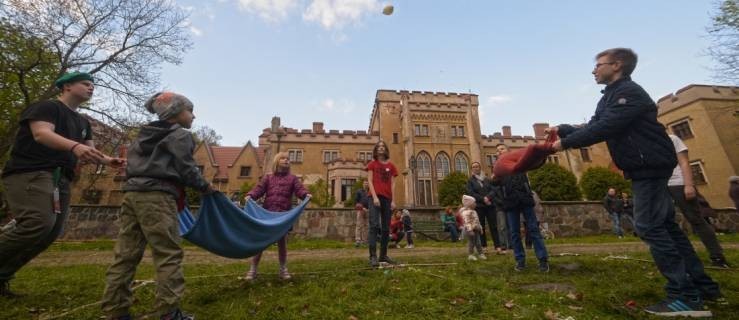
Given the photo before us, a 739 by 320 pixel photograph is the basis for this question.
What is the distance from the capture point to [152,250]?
248 cm

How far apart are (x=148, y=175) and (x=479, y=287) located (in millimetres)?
3204

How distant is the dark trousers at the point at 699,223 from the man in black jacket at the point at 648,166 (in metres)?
2.05

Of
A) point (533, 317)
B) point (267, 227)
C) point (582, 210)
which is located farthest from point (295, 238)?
point (582, 210)

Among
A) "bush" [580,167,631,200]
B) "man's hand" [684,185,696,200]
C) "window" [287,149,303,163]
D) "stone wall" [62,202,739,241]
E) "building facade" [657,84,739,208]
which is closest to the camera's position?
"man's hand" [684,185,696,200]

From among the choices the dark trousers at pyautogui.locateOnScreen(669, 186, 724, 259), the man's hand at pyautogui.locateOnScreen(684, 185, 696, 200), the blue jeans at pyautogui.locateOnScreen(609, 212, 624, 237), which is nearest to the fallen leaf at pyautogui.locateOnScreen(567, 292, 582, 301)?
the man's hand at pyautogui.locateOnScreen(684, 185, 696, 200)

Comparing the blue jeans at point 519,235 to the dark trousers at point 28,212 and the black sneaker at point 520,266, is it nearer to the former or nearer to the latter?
the black sneaker at point 520,266

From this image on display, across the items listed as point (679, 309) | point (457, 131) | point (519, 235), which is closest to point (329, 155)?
point (457, 131)

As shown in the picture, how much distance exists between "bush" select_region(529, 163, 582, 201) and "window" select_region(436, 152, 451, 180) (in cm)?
1191

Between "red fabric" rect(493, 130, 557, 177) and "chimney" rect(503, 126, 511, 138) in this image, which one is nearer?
"red fabric" rect(493, 130, 557, 177)

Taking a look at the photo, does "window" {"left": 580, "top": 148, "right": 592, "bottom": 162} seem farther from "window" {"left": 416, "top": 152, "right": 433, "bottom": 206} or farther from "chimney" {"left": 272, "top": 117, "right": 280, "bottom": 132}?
"chimney" {"left": 272, "top": 117, "right": 280, "bottom": 132}

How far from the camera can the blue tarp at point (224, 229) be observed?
10.5 ft

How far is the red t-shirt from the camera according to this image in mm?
5305

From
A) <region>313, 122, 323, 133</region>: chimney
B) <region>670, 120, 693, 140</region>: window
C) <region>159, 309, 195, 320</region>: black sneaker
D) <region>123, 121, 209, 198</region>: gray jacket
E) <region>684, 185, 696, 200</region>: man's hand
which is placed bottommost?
<region>159, 309, 195, 320</region>: black sneaker

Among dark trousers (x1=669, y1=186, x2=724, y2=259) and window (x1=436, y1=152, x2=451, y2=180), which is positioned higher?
window (x1=436, y1=152, x2=451, y2=180)
